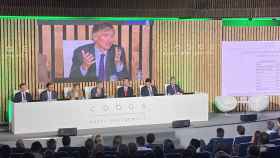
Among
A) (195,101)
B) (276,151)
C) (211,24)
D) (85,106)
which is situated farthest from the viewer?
(211,24)

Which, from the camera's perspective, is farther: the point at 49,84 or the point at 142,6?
the point at 142,6

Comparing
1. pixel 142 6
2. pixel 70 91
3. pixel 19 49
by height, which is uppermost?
pixel 142 6

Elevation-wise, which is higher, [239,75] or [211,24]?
[211,24]

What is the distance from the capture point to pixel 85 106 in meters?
16.3

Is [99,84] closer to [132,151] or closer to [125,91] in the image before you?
[125,91]

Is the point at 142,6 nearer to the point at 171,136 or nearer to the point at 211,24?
the point at 211,24

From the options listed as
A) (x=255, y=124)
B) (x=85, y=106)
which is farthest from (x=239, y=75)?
(x=85, y=106)

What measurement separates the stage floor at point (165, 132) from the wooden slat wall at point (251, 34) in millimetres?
2520

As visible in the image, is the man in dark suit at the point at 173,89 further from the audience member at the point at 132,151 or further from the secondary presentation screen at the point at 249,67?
the audience member at the point at 132,151

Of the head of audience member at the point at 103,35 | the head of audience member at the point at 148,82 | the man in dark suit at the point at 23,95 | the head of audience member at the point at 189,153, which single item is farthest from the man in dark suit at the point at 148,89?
the head of audience member at the point at 189,153

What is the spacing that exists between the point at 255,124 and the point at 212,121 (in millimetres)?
1237

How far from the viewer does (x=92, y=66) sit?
18844mm

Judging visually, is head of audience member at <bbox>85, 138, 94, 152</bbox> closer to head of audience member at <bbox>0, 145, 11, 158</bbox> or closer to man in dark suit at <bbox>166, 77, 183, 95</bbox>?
head of audience member at <bbox>0, 145, 11, 158</bbox>

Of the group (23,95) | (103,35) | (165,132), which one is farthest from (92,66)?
(165,132)
